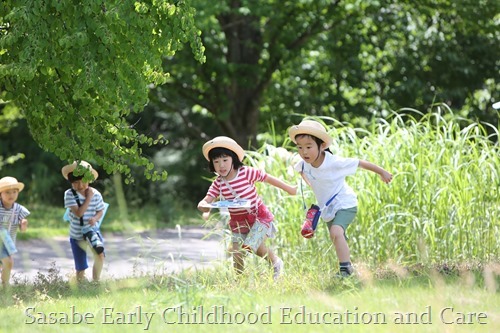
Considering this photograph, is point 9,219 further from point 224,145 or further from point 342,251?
point 342,251

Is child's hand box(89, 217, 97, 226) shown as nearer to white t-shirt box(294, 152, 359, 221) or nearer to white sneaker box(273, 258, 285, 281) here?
white sneaker box(273, 258, 285, 281)

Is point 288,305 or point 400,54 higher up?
point 400,54

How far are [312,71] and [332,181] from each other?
17272 mm

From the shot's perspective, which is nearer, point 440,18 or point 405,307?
point 405,307

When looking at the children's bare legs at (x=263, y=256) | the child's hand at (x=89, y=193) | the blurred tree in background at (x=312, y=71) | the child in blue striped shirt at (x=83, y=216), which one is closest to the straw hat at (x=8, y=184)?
the child in blue striped shirt at (x=83, y=216)

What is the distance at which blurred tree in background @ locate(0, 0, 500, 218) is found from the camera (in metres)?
20.8

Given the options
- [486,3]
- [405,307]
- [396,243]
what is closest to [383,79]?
[486,3]

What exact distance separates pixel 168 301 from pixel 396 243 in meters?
3.44

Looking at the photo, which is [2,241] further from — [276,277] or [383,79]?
[383,79]

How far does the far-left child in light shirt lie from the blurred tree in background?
10249mm

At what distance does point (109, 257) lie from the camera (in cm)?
1311

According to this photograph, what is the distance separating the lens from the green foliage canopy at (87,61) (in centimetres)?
701

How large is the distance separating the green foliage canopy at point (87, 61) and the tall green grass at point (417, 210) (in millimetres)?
1743

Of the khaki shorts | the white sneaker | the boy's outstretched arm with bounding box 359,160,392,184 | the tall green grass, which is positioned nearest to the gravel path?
the tall green grass
